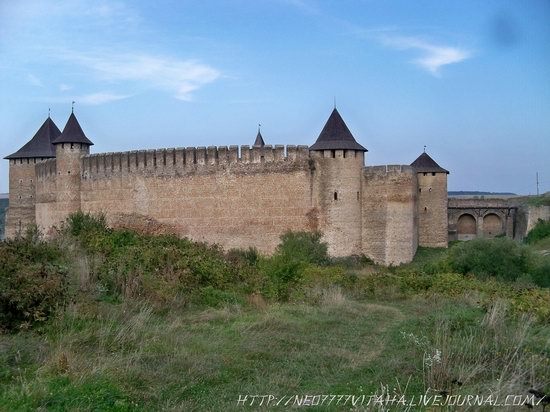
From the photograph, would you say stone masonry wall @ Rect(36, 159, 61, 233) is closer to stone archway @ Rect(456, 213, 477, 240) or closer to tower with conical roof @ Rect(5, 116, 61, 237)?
tower with conical roof @ Rect(5, 116, 61, 237)

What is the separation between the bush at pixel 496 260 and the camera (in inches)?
663

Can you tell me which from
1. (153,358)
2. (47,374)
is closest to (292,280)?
(153,358)

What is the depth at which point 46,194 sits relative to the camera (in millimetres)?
29328

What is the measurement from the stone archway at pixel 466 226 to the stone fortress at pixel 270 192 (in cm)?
651

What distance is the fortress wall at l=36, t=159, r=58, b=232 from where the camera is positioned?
2861 centimetres

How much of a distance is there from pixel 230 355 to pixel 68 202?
23.6m

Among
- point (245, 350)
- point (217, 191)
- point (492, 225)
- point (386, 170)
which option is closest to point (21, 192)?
point (217, 191)

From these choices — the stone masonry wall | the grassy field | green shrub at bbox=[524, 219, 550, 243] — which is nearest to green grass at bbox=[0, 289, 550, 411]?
the grassy field

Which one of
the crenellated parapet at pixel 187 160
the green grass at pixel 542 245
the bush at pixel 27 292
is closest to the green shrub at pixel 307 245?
the crenellated parapet at pixel 187 160

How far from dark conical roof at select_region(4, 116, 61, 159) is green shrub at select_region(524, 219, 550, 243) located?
2147 centimetres

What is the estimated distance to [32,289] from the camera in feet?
20.4

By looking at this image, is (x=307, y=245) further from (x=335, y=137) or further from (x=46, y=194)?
(x=46, y=194)

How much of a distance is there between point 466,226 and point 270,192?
12310 millimetres

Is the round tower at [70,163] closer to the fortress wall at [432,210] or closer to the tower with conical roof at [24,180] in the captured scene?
the tower with conical roof at [24,180]
